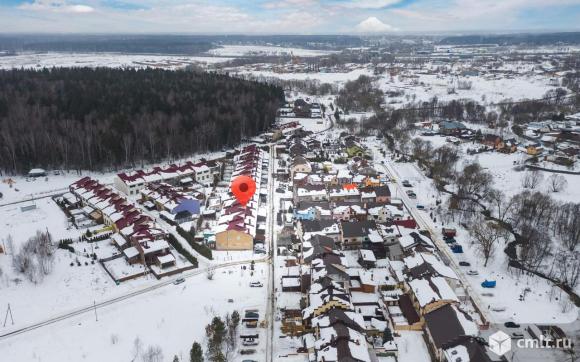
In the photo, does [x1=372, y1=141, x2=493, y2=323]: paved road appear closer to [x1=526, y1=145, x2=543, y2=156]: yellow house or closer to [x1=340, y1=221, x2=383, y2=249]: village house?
[x1=340, y1=221, x2=383, y2=249]: village house

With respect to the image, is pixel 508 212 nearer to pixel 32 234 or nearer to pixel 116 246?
pixel 116 246

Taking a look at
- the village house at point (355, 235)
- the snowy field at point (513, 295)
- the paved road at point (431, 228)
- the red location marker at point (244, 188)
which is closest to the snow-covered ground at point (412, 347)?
the paved road at point (431, 228)

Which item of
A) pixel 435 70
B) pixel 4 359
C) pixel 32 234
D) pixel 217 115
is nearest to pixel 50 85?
pixel 217 115

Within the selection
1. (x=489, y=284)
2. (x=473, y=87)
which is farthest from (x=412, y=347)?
(x=473, y=87)

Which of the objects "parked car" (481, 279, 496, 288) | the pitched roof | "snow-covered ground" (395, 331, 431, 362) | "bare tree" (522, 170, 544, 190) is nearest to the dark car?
"parked car" (481, 279, 496, 288)

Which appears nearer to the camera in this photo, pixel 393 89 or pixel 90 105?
pixel 90 105
